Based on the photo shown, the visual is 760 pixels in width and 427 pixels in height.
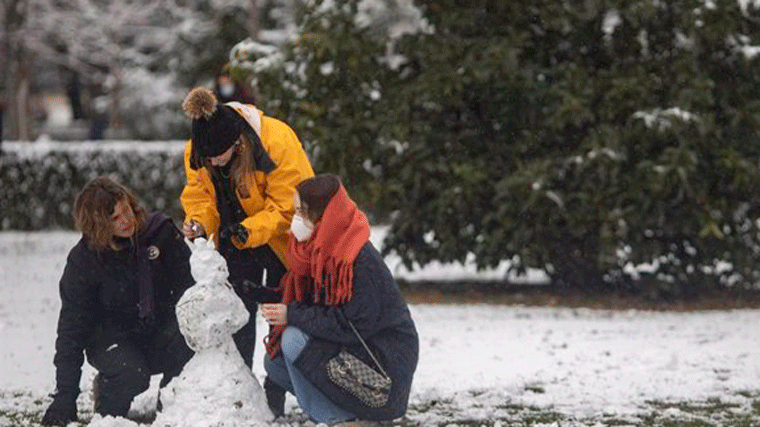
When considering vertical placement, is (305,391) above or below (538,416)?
above

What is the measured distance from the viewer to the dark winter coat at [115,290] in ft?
21.1

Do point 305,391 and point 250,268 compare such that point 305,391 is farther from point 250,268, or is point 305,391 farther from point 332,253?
point 250,268

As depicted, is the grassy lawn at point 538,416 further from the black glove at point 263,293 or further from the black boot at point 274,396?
the black glove at point 263,293

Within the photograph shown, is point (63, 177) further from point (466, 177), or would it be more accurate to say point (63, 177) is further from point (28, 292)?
point (466, 177)

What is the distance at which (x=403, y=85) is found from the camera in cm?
1192

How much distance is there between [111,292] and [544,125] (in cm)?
584

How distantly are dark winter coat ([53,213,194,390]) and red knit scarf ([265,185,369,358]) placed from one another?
2.34 ft

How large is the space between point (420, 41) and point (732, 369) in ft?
14.4

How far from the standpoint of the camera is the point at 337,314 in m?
6.03

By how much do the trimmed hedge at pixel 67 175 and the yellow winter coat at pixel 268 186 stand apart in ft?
39.5

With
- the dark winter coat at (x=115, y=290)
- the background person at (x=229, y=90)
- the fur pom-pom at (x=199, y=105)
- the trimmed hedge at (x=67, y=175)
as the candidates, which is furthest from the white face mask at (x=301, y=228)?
the trimmed hedge at (x=67, y=175)

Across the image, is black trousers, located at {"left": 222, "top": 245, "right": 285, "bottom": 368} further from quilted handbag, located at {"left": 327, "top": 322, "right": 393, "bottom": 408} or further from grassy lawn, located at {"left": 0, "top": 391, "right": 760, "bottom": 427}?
quilted handbag, located at {"left": 327, "top": 322, "right": 393, "bottom": 408}

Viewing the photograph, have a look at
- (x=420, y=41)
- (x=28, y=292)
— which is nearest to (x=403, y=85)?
(x=420, y=41)

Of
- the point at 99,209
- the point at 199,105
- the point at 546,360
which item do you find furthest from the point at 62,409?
the point at 546,360
